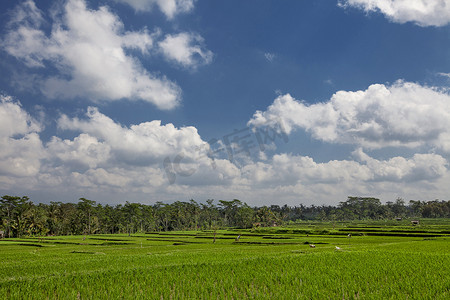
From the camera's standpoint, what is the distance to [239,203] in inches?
4163

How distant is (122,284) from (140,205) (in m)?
75.8

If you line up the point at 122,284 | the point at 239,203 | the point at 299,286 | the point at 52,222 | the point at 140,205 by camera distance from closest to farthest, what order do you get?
the point at 299,286, the point at 122,284, the point at 52,222, the point at 140,205, the point at 239,203

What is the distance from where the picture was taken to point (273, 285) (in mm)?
10227

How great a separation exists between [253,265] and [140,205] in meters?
74.2

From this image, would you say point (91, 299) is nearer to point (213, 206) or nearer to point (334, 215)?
point (213, 206)

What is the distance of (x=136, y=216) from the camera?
3137 inches

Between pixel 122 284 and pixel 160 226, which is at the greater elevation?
pixel 122 284

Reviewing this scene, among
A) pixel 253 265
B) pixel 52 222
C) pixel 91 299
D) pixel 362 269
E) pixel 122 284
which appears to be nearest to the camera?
pixel 91 299

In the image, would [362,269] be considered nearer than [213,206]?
Yes

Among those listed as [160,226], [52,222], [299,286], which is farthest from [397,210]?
[299,286]

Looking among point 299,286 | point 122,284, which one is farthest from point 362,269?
point 122,284

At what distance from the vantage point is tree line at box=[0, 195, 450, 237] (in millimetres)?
62938

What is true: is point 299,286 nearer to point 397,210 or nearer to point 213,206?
point 213,206

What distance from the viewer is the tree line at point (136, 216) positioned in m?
62.9
